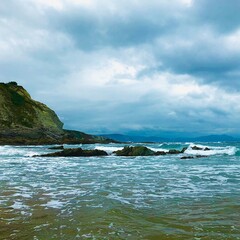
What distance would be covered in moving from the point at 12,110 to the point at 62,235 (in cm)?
10032

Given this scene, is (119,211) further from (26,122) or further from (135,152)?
(26,122)

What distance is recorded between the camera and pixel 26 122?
325 ft

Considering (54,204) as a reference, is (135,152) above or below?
above

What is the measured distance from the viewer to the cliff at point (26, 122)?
87.4 meters

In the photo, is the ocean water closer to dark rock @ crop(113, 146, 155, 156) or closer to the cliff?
dark rock @ crop(113, 146, 155, 156)

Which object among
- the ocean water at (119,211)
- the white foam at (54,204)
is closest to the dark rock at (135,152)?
the ocean water at (119,211)

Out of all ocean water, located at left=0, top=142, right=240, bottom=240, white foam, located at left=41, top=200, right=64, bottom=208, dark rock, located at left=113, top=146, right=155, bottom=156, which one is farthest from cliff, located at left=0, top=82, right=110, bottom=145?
white foam, located at left=41, top=200, right=64, bottom=208

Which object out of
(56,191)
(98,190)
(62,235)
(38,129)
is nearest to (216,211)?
(62,235)

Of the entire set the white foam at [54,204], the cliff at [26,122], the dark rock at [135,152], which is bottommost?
the white foam at [54,204]

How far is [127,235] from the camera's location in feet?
23.0

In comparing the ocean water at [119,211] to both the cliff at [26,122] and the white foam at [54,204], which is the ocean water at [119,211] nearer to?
the white foam at [54,204]

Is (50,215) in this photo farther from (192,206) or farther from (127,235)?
(192,206)

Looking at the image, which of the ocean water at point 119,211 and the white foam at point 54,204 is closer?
the ocean water at point 119,211

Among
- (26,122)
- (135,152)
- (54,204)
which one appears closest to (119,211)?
(54,204)
